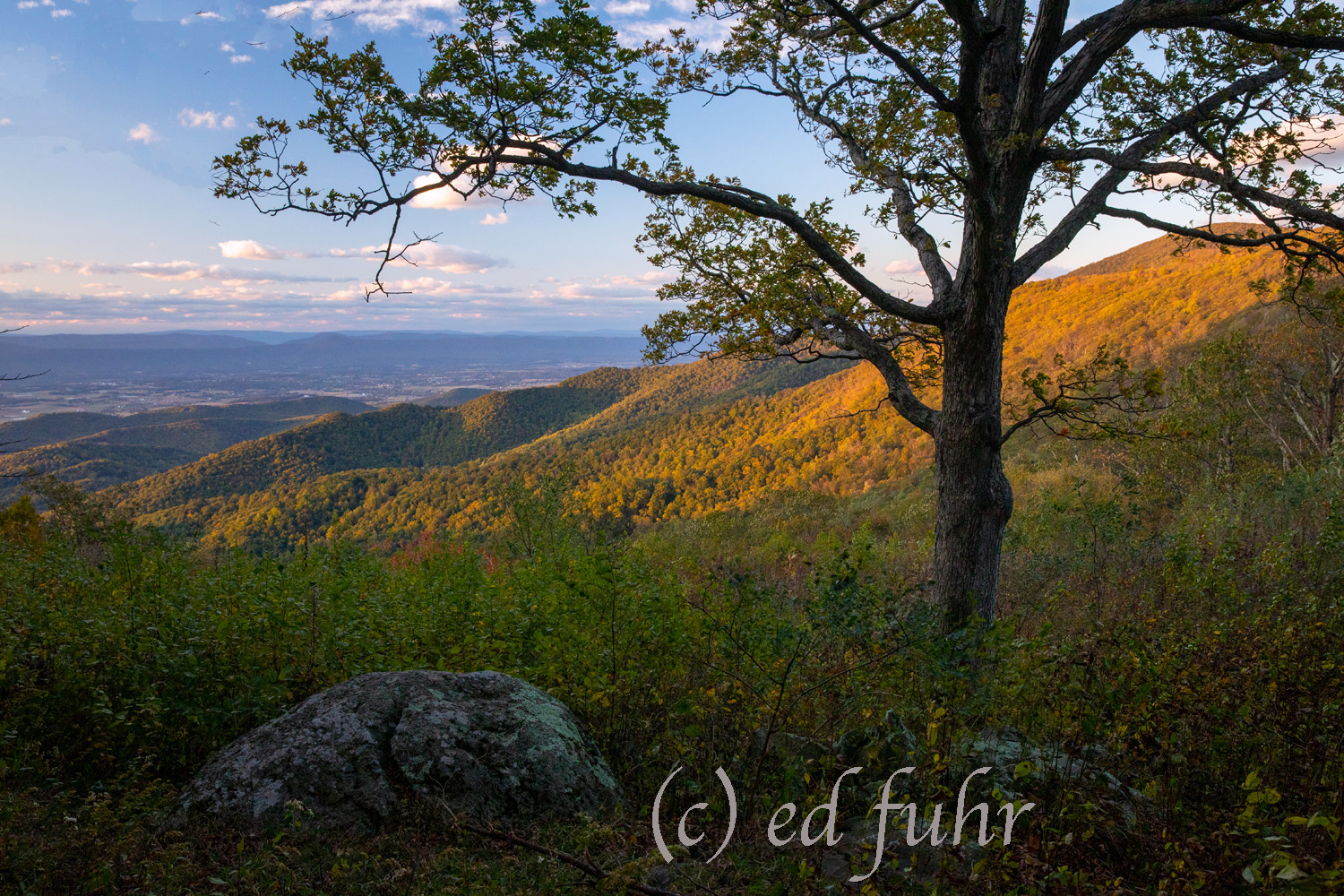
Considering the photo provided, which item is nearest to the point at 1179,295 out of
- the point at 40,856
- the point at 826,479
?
the point at 826,479

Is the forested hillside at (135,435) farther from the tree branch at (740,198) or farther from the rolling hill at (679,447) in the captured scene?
the tree branch at (740,198)

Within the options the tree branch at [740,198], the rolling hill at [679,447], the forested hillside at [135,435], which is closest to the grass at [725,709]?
the tree branch at [740,198]

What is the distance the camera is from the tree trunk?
5.30 meters

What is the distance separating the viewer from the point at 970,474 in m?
5.39

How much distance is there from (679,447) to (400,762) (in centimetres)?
6541

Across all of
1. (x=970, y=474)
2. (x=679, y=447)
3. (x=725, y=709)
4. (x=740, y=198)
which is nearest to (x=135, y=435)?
(x=679, y=447)

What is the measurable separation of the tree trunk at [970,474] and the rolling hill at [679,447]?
22.2 feet

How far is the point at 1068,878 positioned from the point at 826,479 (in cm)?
4342

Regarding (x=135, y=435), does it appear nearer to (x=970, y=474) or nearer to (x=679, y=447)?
(x=679, y=447)

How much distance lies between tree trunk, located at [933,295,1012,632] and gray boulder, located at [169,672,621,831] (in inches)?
132

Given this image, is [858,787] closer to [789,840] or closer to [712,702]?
[789,840]

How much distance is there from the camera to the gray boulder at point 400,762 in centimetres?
324

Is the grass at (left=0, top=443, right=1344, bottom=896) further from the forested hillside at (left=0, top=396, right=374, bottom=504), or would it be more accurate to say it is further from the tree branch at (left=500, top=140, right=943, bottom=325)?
the forested hillside at (left=0, top=396, right=374, bottom=504)

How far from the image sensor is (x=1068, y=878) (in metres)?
2.02
